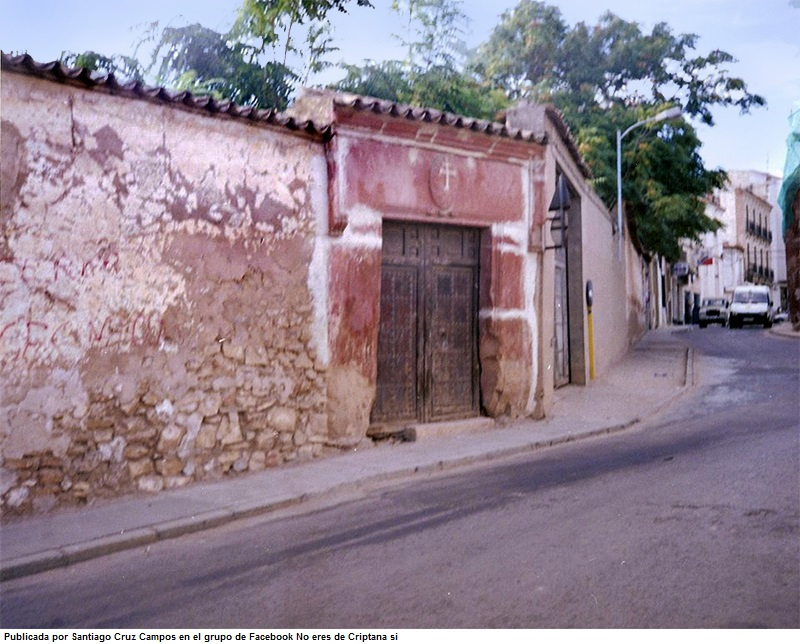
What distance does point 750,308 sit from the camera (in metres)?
34.7

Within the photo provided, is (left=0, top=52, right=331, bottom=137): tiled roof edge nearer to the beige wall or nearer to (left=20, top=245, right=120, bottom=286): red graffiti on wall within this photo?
(left=20, top=245, right=120, bottom=286): red graffiti on wall

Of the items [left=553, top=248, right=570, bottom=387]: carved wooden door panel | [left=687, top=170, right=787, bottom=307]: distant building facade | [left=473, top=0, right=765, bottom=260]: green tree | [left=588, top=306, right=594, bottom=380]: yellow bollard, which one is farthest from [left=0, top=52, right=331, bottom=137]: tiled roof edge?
[left=687, top=170, right=787, bottom=307]: distant building facade

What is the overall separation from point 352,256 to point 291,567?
4.69 m

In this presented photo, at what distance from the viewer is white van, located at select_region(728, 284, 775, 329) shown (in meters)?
34.6

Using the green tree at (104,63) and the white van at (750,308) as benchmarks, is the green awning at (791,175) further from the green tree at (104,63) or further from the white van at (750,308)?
the green tree at (104,63)

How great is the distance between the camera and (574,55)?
24.8 m

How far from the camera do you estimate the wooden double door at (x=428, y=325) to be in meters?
9.52

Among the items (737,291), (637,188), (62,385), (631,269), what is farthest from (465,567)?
(737,291)

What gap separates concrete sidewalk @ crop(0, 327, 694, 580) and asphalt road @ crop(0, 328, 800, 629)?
0.51 ft

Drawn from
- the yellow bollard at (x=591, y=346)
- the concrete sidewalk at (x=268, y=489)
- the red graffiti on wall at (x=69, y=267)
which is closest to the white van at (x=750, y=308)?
the yellow bollard at (x=591, y=346)

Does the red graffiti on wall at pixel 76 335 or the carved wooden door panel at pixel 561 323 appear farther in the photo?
the carved wooden door panel at pixel 561 323

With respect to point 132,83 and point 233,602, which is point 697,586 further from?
point 132,83

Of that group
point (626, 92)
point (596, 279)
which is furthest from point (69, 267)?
point (626, 92)

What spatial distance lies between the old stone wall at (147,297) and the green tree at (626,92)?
15.8m
